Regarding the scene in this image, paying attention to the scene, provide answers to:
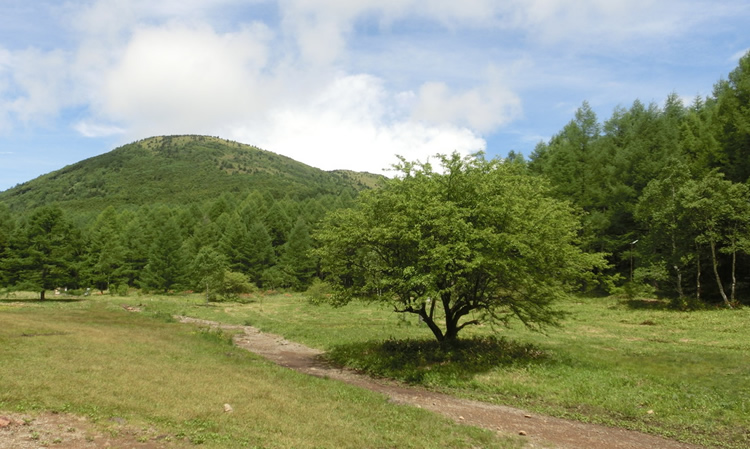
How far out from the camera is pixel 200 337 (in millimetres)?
29250

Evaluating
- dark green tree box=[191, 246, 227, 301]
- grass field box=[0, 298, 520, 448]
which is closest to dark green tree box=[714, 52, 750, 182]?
grass field box=[0, 298, 520, 448]

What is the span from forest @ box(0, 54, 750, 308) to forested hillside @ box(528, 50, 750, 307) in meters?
0.16

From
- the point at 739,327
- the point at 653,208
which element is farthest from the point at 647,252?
the point at 739,327

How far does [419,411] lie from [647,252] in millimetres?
46040

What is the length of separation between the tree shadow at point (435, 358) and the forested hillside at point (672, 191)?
1084 cm

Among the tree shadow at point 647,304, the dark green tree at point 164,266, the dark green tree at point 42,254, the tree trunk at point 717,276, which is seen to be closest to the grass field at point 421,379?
the tree trunk at point 717,276

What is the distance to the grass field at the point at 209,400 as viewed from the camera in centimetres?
1091

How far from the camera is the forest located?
4169 cm

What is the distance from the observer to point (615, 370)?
19.5 metres

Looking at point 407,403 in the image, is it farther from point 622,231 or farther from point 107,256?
point 107,256

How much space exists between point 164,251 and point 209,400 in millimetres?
81386

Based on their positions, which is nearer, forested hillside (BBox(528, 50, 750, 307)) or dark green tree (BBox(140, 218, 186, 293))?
forested hillside (BBox(528, 50, 750, 307))

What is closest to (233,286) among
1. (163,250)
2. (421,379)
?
(163,250)

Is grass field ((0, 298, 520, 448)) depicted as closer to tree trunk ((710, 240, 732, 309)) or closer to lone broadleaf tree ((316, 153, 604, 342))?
lone broadleaf tree ((316, 153, 604, 342))
